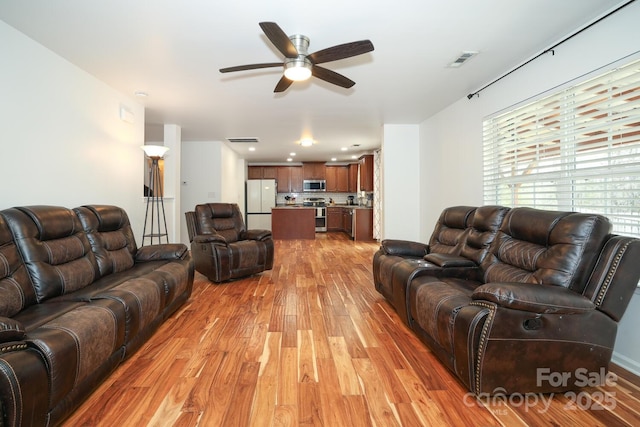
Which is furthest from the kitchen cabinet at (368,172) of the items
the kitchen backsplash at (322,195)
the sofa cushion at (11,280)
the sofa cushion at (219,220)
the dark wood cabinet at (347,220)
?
the sofa cushion at (11,280)

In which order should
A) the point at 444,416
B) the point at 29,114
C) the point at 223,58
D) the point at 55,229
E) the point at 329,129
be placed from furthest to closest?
the point at 329,129 → the point at 223,58 → the point at 29,114 → the point at 55,229 → the point at 444,416

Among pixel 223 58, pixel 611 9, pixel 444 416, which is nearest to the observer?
pixel 444 416

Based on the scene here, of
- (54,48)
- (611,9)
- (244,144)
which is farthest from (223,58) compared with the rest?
(244,144)

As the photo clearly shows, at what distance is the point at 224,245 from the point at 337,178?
22.1 feet

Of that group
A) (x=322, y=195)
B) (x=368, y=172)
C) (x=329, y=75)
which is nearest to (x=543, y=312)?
(x=329, y=75)

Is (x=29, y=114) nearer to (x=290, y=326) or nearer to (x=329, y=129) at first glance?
(x=290, y=326)

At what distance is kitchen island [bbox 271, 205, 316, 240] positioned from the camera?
8320 mm

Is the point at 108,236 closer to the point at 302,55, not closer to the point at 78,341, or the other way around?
the point at 78,341

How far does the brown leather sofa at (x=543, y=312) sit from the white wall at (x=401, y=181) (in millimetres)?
3264

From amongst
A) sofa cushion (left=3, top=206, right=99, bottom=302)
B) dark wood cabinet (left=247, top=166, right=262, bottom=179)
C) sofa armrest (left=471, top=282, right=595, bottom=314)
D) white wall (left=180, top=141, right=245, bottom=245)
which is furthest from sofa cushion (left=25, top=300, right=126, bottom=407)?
dark wood cabinet (left=247, top=166, right=262, bottom=179)

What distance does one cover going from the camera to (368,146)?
7.38 metres

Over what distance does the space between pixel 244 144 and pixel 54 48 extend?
4467 mm

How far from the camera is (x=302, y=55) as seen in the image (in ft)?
7.85

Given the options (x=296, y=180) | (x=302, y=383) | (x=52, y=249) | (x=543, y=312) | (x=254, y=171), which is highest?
(x=254, y=171)
